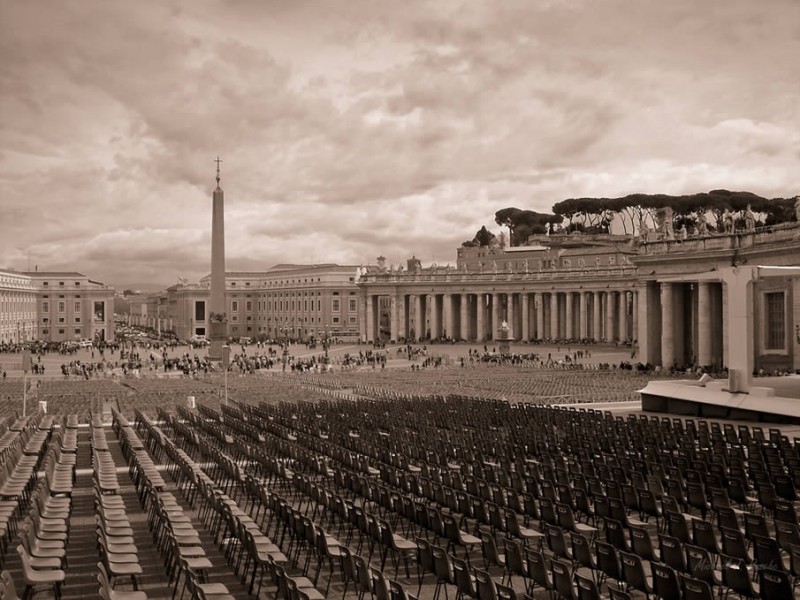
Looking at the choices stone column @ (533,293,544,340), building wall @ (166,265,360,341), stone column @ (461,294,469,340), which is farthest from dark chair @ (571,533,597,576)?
building wall @ (166,265,360,341)

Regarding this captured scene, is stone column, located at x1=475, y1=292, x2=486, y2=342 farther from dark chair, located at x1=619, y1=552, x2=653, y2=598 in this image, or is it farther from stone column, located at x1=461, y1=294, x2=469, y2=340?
dark chair, located at x1=619, y1=552, x2=653, y2=598

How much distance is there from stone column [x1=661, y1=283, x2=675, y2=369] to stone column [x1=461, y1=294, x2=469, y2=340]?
58955mm

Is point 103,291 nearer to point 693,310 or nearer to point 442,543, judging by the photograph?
point 693,310

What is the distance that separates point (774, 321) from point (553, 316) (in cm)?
5404

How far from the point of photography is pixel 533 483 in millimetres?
17062

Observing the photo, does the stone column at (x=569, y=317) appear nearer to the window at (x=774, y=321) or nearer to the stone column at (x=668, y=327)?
the stone column at (x=668, y=327)

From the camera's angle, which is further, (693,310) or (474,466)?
(693,310)

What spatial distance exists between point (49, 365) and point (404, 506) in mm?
77401

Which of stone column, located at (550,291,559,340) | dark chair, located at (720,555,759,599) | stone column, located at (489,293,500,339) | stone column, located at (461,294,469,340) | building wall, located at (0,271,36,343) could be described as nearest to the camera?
dark chair, located at (720,555,759,599)

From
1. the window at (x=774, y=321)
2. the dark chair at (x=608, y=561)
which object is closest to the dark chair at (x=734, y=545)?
the dark chair at (x=608, y=561)

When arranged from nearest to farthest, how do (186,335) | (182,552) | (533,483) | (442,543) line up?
(182,552), (442,543), (533,483), (186,335)

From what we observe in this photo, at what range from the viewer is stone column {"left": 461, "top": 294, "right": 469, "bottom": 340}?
127581 mm

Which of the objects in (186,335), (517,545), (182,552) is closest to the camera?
(517,545)

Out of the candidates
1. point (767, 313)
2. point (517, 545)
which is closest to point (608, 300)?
point (767, 313)
